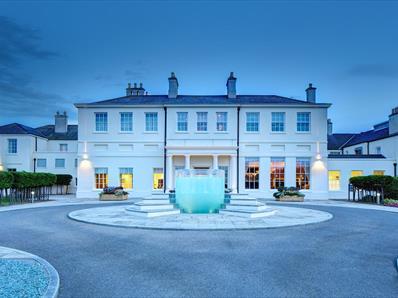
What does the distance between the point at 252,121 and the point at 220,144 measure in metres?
3.59

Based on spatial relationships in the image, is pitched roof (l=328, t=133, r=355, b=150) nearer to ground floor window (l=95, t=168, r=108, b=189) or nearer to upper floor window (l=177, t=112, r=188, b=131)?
upper floor window (l=177, t=112, r=188, b=131)

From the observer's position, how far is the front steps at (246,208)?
14.4 m

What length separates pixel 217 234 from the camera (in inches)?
402

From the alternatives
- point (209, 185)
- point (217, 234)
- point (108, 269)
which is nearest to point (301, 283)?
point (108, 269)

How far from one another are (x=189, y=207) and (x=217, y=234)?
5892mm

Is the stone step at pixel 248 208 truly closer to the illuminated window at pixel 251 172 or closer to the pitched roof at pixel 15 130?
the illuminated window at pixel 251 172

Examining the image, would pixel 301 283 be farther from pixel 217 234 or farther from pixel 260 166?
pixel 260 166

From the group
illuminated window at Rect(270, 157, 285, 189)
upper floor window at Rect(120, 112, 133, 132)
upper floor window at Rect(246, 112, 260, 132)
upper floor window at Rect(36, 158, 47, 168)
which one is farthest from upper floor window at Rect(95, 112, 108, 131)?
illuminated window at Rect(270, 157, 285, 189)

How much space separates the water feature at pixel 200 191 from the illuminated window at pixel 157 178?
1148 centimetres

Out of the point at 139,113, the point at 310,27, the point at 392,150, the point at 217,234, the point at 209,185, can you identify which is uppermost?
the point at 310,27

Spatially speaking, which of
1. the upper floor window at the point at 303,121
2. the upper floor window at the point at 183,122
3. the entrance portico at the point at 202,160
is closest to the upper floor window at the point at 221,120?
the entrance portico at the point at 202,160

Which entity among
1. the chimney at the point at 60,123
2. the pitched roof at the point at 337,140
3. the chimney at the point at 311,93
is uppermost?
the chimney at the point at 311,93

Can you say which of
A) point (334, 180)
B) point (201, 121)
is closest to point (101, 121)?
point (201, 121)

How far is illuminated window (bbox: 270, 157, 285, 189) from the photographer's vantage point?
27234 mm
